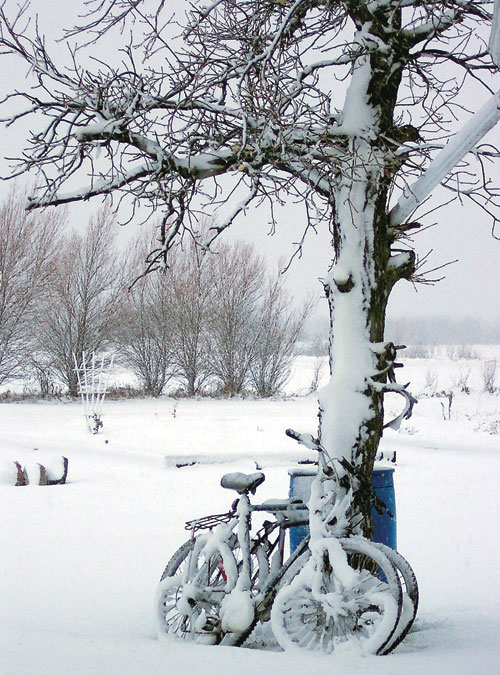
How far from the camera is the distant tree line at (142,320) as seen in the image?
25062mm

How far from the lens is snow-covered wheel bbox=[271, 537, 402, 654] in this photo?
10.0 feet

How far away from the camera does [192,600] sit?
3.63m

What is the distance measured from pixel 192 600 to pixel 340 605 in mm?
888

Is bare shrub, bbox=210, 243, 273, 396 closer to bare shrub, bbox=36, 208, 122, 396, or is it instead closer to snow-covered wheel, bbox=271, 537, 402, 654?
bare shrub, bbox=36, 208, 122, 396

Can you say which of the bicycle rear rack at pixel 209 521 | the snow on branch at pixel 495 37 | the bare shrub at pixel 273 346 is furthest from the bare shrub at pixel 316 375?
the snow on branch at pixel 495 37

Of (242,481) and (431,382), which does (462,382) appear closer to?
(431,382)

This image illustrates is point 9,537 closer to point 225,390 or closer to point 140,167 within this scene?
point 140,167

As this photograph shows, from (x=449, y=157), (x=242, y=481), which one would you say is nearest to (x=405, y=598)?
(x=242, y=481)

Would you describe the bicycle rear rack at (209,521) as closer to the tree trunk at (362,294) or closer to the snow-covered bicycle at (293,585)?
the snow-covered bicycle at (293,585)

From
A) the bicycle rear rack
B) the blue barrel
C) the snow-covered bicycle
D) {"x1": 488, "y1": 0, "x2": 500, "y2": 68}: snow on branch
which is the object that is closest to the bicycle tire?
the snow-covered bicycle

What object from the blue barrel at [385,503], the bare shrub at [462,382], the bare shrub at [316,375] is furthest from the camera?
the bare shrub at [316,375]

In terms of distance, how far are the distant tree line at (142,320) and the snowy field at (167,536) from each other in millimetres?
9816

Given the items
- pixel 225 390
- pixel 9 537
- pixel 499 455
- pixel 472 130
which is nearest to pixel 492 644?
pixel 472 130

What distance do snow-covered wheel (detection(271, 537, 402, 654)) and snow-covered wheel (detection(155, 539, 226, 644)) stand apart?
17.7 inches
